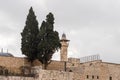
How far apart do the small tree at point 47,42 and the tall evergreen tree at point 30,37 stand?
69 cm

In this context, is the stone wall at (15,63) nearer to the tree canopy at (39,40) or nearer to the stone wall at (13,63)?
the stone wall at (13,63)

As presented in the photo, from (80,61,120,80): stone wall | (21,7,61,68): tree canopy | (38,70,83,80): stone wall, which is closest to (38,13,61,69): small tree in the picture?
(21,7,61,68): tree canopy

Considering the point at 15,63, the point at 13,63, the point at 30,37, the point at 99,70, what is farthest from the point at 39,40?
the point at 99,70

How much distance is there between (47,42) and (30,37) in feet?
5.94

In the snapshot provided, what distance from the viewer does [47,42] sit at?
39.8 m

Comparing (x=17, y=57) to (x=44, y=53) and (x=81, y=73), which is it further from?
(x=81, y=73)

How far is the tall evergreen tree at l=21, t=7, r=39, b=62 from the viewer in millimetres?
39750

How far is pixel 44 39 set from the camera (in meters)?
39.8

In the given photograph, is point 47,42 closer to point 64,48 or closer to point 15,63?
point 15,63

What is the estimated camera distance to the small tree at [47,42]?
1559 inches

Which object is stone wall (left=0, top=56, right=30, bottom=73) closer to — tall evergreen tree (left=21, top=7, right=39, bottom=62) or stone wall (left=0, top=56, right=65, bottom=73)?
stone wall (left=0, top=56, right=65, bottom=73)

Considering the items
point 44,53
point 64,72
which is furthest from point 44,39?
point 64,72

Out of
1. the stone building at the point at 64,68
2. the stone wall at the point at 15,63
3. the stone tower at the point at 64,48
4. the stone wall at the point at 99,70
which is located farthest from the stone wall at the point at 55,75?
the stone tower at the point at 64,48

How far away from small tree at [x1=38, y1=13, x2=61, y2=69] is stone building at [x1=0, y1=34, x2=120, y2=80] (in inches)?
46.0
